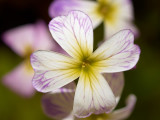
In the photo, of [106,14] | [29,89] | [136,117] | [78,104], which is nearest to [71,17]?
[78,104]

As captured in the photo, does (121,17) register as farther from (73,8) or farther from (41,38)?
(41,38)

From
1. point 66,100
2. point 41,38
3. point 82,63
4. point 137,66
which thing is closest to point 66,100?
point 66,100

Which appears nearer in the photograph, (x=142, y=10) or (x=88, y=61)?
(x=88, y=61)

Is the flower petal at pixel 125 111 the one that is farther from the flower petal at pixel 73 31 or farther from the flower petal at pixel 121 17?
the flower petal at pixel 121 17

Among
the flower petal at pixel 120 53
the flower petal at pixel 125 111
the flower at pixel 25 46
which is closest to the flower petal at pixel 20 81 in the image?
the flower at pixel 25 46

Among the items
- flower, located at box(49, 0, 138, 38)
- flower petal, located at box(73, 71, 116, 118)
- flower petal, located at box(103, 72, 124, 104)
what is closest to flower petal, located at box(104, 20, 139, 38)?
flower, located at box(49, 0, 138, 38)

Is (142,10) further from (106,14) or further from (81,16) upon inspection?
(81,16)

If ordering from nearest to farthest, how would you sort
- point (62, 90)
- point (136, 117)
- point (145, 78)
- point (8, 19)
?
point (62, 90)
point (136, 117)
point (145, 78)
point (8, 19)
